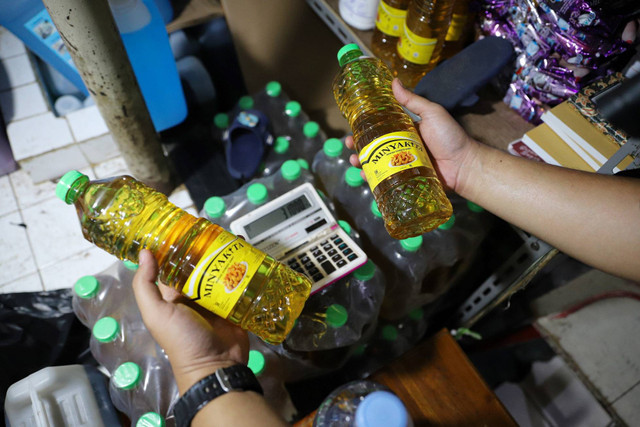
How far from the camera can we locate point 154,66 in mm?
1511

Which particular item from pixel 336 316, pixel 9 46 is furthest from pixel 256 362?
pixel 9 46

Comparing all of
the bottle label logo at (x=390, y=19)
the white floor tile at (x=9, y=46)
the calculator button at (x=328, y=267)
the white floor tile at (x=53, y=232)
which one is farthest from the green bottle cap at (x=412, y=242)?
the white floor tile at (x=9, y=46)

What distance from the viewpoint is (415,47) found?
1064 millimetres

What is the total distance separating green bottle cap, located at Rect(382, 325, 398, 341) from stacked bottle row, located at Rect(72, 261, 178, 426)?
2.25ft

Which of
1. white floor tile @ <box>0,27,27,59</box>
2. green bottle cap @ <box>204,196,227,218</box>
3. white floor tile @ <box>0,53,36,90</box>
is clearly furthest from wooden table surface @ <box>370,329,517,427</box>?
white floor tile @ <box>0,27,27,59</box>

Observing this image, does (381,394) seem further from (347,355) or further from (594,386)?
(594,386)

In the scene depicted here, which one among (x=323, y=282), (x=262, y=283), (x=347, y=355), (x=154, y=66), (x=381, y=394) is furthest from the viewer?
(x=154, y=66)

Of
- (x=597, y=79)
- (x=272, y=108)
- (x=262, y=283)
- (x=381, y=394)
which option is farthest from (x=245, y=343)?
(x=272, y=108)

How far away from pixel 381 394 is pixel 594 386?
4.55 feet

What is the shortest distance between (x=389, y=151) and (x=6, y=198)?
166cm

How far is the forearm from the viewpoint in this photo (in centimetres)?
73

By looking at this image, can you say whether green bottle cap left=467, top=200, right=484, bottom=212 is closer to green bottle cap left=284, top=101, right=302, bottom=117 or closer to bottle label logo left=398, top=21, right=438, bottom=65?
bottle label logo left=398, top=21, right=438, bottom=65

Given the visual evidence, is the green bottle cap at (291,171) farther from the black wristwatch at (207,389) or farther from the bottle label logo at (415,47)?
the black wristwatch at (207,389)

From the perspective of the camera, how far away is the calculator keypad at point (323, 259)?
935 millimetres
